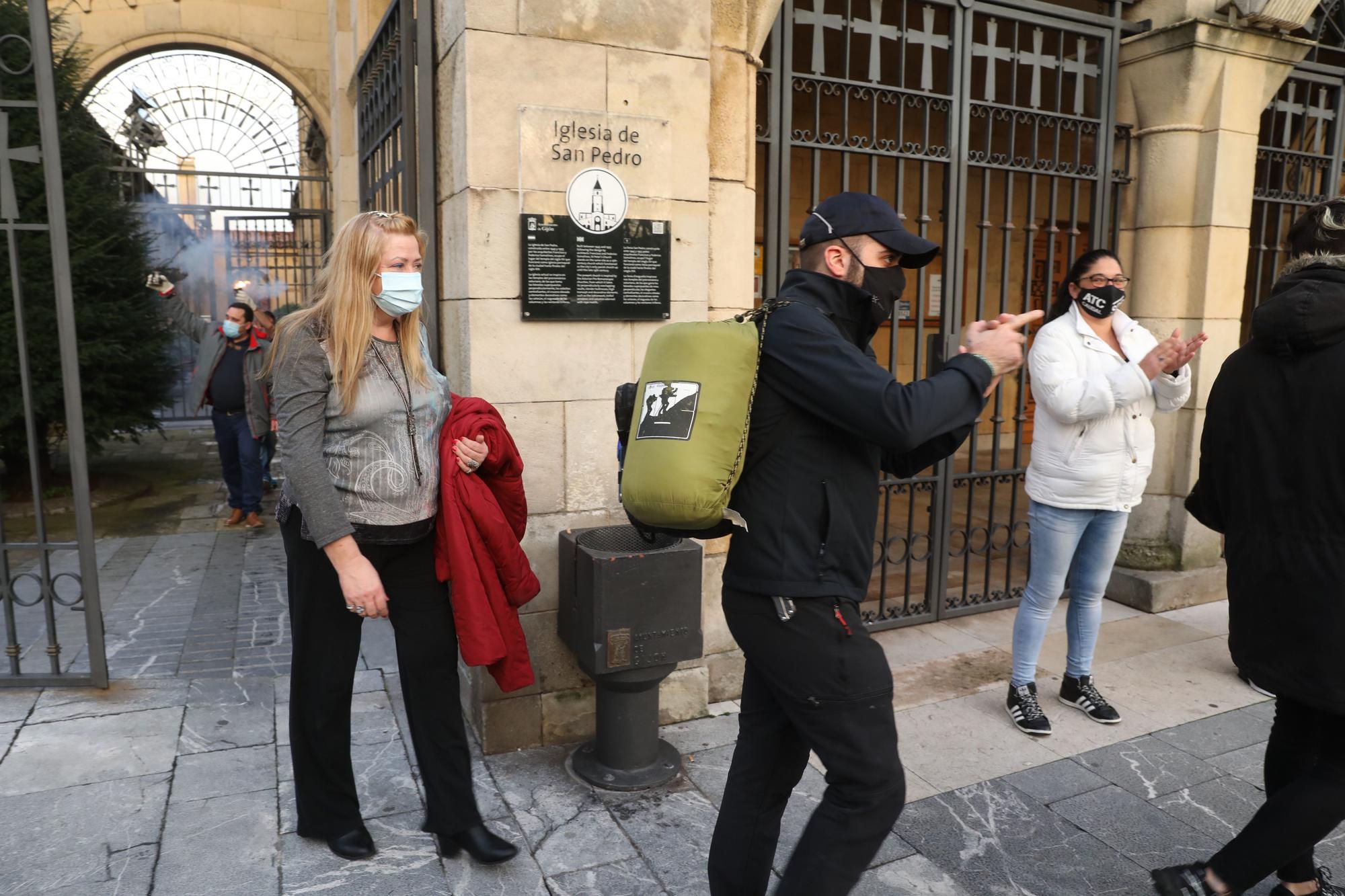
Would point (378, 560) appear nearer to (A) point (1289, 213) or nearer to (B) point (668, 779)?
(B) point (668, 779)

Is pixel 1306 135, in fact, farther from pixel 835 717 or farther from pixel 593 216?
pixel 835 717

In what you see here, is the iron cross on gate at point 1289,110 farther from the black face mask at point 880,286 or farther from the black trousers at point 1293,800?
the black face mask at point 880,286

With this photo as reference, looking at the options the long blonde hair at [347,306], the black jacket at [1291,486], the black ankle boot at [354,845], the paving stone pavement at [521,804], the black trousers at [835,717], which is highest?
the long blonde hair at [347,306]

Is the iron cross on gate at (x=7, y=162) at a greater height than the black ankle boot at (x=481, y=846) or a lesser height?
greater

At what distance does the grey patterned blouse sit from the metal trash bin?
0.73 meters

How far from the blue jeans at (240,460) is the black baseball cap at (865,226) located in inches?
259

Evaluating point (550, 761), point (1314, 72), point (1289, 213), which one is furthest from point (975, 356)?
point (1289, 213)

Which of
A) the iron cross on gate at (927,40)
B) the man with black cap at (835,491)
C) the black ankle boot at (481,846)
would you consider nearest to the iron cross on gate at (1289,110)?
the iron cross on gate at (927,40)

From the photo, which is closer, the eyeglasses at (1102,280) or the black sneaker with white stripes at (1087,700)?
the eyeglasses at (1102,280)

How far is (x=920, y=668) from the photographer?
4.81 metres

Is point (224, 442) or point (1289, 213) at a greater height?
point (1289, 213)

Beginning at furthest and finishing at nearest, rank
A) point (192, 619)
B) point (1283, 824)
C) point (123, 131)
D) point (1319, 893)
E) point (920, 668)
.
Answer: point (123, 131) < point (192, 619) < point (920, 668) < point (1319, 893) < point (1283, 824)

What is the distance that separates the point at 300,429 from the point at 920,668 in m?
3.36

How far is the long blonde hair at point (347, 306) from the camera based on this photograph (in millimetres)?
2773
